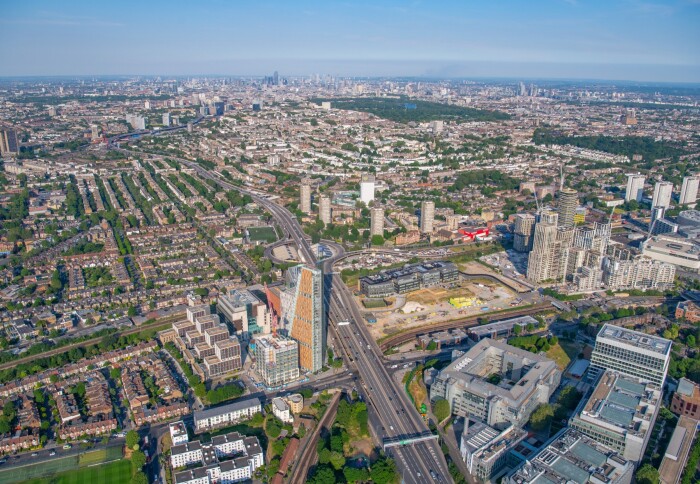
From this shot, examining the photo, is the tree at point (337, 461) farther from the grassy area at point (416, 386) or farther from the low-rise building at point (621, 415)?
the low-rise building at point (621, 415)

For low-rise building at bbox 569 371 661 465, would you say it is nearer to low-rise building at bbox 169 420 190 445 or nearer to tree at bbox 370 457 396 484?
tree at bbox 370 457 396 484

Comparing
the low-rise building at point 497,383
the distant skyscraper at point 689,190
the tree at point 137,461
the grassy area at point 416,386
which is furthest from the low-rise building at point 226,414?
the distant skyscraper at point 689,190

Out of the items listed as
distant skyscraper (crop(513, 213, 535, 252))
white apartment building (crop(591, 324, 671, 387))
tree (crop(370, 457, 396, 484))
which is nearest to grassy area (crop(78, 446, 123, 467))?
tree (crop(370, 457, 396, 484))

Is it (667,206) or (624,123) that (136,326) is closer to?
(667,206)

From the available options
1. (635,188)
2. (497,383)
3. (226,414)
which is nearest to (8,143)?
(226,414)

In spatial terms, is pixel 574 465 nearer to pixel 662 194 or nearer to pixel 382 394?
pixel 382 394

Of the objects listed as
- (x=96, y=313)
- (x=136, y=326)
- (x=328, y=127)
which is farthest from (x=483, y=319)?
(x=328, y=127)
